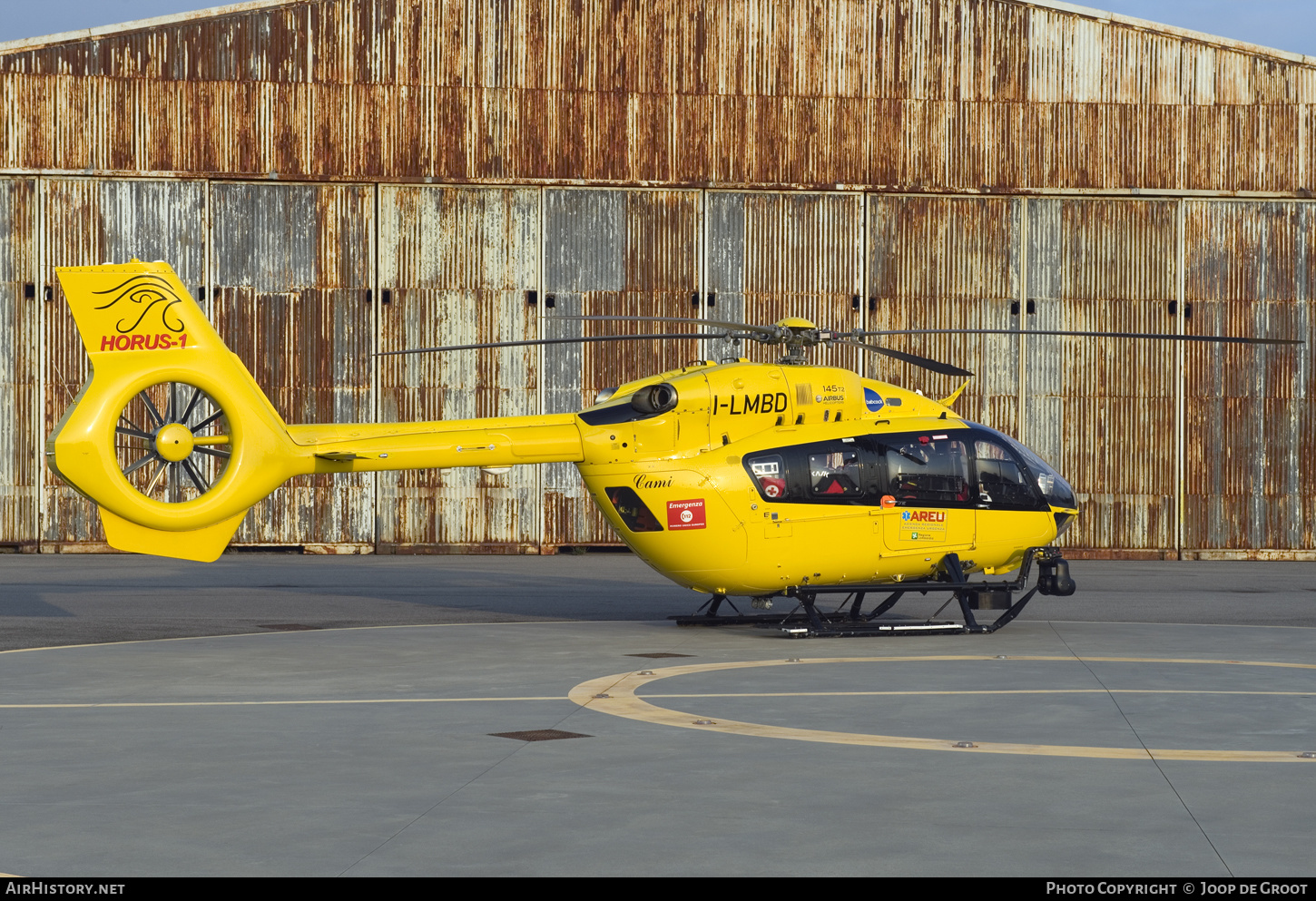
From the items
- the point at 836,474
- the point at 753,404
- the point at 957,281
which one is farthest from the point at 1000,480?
the point at 957,281

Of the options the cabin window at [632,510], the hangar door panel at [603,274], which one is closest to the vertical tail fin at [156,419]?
the cabin window at [632,510]

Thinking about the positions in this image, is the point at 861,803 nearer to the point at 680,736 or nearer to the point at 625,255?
the point at 680,736

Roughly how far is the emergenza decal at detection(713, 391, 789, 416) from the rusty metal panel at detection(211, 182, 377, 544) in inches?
863

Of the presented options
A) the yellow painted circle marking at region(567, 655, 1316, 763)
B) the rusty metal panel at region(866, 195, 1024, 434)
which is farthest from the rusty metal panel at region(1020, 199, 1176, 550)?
the yellow painted circle marking at region(567, 655, 1316, 763)

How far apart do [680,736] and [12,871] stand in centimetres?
587

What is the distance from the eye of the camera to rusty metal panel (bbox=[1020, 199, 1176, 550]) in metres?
41.8

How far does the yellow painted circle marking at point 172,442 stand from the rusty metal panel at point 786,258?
24572 millimetres

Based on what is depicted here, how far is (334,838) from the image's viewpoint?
8.76m

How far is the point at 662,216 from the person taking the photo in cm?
4153

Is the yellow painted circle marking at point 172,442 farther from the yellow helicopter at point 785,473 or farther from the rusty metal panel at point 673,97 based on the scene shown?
the rusty metal panel at point 673,97

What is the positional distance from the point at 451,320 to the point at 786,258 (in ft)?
31.8

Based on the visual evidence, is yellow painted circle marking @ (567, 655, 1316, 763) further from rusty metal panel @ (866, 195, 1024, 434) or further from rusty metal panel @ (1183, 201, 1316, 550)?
rusty metal panel @ (1183, 201, 1316, 550)

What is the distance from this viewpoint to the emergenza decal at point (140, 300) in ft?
61.0
